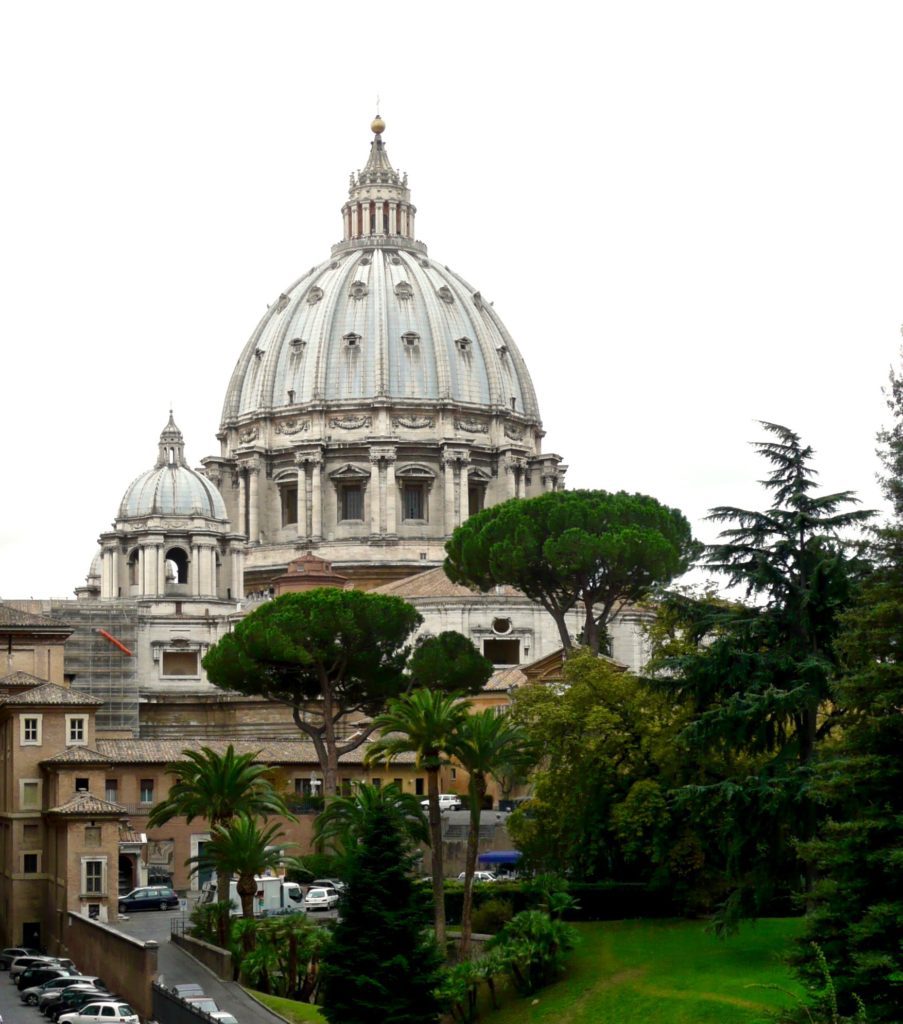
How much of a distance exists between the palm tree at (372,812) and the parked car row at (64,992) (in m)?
6.91

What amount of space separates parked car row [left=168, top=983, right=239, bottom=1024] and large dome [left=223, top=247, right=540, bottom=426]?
9030 centimetres

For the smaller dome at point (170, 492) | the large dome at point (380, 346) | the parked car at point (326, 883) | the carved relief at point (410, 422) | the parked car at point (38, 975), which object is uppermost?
the large dome at point (380, 346)

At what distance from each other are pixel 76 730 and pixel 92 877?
18.8 ft

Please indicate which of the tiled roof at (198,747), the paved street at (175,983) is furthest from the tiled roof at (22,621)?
the paved street at (175,983)

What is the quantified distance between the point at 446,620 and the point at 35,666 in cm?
3262

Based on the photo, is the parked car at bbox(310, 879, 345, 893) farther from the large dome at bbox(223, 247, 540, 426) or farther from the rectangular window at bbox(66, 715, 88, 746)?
the large dome at bbox(223, 247, 540, 426)

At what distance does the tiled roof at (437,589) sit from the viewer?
9888cm

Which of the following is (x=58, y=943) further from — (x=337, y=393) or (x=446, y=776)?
(x=337, y=393)

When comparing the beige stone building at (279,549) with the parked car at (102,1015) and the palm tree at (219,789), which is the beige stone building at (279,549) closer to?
the palm tree at (219,789)

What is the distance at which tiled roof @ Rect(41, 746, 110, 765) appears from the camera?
193ft

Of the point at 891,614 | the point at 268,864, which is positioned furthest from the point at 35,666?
the point at 891,614

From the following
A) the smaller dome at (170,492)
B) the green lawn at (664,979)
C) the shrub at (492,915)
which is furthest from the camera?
the smaller dome at (170,492)

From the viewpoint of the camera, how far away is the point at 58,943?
5597 centimetres

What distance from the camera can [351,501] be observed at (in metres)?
131
